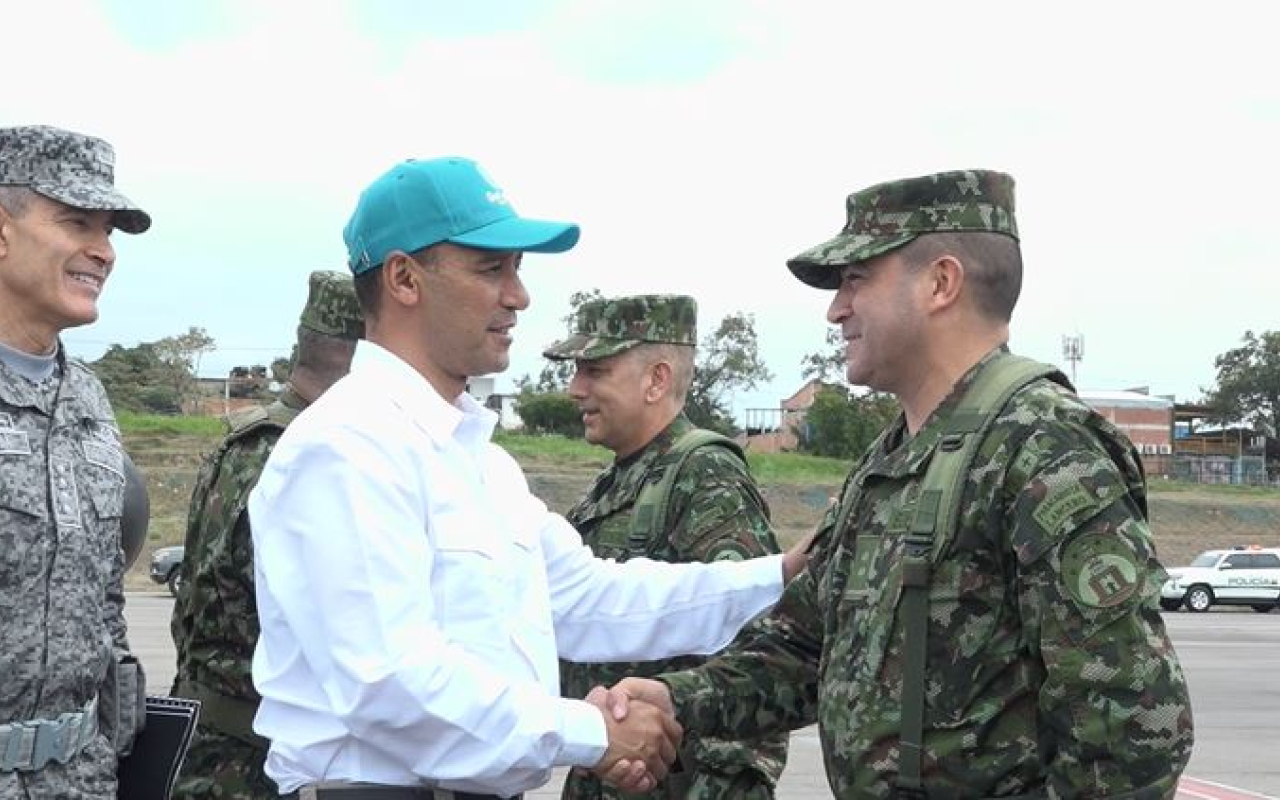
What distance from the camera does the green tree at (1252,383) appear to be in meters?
78.6

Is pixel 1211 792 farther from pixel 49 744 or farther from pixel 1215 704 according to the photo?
pixel 49 744

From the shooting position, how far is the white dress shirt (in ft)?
10.2

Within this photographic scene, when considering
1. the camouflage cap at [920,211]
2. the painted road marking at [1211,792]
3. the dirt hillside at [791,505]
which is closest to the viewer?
the camouflage cap at [920,211]

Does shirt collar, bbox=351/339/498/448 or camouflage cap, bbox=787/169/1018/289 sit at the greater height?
camouflage cap, bbox=787/169/1018/289

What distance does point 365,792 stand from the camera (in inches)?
125

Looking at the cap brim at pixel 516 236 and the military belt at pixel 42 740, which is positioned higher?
the cap brim at pixel 516 236

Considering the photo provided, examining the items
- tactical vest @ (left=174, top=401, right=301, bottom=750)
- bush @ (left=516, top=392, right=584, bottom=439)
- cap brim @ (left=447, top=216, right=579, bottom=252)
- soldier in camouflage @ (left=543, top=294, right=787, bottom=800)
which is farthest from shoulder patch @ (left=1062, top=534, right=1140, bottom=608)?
bush @ (left=516, top=392, right=584, bottom=439)

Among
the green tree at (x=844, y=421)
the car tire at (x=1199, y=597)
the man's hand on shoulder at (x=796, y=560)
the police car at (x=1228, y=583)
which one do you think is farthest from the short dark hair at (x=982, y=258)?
the green tree at (x=844, y=421)

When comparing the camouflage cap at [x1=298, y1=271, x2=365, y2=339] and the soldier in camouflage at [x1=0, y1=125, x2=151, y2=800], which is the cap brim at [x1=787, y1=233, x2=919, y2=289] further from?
the camouflage cap at [x1=298, y1=271, x2=365, y2=339]

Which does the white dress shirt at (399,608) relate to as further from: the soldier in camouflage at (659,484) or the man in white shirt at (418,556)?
the soldier in camouflage at (659,484)

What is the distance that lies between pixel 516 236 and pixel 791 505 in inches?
1587

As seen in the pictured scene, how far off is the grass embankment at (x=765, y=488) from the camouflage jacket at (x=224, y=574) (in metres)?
28.8

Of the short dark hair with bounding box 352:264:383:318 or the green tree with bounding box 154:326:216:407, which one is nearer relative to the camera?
the short dark hair with bounding box 352:264:383:318

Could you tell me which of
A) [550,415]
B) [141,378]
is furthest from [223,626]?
[141,378]
